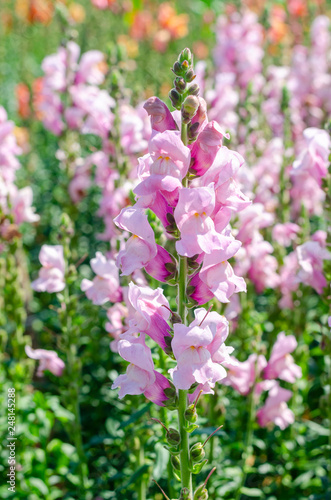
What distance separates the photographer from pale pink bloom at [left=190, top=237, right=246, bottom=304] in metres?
1.80

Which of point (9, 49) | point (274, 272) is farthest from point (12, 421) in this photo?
point (9, 49)

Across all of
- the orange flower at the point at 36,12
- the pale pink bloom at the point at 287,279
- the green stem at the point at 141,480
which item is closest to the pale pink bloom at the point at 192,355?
the green stem at the point at 141,480

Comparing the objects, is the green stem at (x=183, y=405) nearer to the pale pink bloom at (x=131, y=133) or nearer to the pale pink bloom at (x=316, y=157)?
the pale pink bloom at (x=316, y=157)

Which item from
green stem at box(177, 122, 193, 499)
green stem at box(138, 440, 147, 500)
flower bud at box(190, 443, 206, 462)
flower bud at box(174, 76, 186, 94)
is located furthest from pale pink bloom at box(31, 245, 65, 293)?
flower bud at box(174, 76, 186, 94)

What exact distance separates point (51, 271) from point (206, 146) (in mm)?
1560

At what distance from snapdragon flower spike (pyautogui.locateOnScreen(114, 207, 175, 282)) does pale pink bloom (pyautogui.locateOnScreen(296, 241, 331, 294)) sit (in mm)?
1287

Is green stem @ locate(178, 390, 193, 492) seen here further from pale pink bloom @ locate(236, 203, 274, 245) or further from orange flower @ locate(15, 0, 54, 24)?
orange flower @ locate(15, 0, 54, 24)

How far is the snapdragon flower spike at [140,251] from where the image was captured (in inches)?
73.2

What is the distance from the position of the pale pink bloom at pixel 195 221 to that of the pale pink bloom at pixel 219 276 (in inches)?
1.8

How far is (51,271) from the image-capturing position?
3.08 m

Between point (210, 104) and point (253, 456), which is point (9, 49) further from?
point (253, 456)

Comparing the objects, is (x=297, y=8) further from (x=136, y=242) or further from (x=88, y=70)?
(x=136, y=242)

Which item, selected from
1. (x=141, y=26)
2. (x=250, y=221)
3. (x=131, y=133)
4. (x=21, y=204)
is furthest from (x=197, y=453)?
(x=141, y=26)

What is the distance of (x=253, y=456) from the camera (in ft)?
13.1
